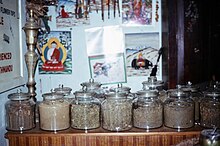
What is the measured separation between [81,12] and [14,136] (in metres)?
1.00

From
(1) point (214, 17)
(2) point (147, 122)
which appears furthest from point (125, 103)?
(1) point (214, 17)

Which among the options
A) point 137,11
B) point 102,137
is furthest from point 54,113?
point 137,11

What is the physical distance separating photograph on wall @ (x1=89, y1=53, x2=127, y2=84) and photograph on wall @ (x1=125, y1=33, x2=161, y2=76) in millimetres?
50

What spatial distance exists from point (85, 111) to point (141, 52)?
799mm

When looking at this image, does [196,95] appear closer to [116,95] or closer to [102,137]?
[116,95]

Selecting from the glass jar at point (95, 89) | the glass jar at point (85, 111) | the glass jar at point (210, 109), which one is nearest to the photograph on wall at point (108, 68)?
the glass jar at point (95, 89)

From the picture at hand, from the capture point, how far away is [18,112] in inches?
60.2

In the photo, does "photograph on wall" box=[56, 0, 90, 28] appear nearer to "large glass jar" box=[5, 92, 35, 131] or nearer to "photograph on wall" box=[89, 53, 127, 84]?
"photograph on wall" box=[89, 53, 127, 84]

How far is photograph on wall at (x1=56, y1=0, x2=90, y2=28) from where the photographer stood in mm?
2102

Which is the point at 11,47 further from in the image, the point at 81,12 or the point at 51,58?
the point at 81,12

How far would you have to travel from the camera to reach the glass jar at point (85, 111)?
59.1 inches

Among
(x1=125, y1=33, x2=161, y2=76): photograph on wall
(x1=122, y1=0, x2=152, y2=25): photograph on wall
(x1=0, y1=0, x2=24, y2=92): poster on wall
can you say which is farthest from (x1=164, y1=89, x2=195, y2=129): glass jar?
(x1=0, y1=0, x2=24, y2=92): poster on wall

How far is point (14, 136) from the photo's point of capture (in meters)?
1.52

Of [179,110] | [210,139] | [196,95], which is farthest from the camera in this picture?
[196,95]
